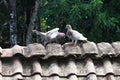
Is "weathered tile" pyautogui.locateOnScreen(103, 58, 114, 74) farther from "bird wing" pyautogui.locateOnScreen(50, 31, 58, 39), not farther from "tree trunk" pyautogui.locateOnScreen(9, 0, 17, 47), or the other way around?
"tree trunk" pyautogui.locateOnScreen(9, 0, 17, 47)

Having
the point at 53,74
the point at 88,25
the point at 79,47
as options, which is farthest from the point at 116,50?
the point at 88,25

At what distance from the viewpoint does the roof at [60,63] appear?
3.40 metres

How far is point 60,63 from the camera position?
11.7 feet

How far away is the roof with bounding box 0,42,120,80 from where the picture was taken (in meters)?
3.40

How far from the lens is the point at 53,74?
341 cm

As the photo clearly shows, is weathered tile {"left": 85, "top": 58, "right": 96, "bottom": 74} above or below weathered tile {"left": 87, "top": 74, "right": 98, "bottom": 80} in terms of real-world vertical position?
above

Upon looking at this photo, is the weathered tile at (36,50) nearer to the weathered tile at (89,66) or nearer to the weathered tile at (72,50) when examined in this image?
the weathered tile at (72,50)

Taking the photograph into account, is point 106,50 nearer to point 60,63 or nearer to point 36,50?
point 60,63

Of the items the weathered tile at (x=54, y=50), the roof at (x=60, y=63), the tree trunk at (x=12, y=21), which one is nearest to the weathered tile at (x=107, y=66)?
the roof at (x=60, y=63)

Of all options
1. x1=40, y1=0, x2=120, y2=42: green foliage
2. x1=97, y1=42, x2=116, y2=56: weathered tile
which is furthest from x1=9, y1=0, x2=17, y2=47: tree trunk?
x1=97, y1=42, x2=116, y2=56: weathered tile

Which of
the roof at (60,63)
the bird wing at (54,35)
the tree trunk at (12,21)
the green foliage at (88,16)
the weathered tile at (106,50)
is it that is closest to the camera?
the roof at (60,63)

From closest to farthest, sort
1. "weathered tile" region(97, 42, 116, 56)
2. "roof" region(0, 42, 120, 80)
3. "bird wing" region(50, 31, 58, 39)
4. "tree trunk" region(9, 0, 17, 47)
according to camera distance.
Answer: "roof" region(0, 42, 120, 80), "weathered tile" region(97, 42, 116, 56), "bird wing" region(50, 31, 58, 39), "tree trunk" region(9, 0, 17, 47)

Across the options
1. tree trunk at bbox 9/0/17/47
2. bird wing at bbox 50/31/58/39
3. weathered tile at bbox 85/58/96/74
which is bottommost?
weathered tile at bbox 85/58/96/74

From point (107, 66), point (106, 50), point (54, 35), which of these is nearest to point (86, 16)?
point (54, 35)
